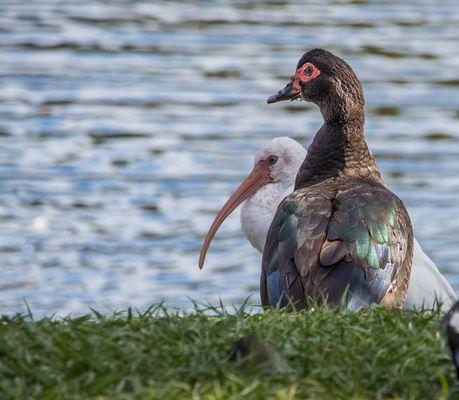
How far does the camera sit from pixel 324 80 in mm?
8438

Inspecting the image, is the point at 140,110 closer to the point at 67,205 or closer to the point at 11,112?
the point at 11,112

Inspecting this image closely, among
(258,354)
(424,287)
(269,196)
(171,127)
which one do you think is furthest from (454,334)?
(171,127)

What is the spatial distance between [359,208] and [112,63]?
36.5 feet

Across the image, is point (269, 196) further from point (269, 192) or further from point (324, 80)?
point (324, 80)

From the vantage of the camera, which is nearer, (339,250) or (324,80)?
(339,250)

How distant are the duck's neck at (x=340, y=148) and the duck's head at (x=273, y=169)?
4.31 ft

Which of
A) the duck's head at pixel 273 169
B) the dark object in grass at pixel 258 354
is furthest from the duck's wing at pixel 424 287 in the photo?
the dark object in grass at pixel 258 354

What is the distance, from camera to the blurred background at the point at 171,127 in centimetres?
1291

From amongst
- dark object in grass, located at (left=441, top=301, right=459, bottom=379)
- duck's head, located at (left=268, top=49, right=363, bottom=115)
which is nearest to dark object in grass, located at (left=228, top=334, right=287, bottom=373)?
dark object in grass, located at (left=441, top=301, right=459, bottom=379)

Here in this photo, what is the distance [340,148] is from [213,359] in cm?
331

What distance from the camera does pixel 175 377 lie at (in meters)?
4.88

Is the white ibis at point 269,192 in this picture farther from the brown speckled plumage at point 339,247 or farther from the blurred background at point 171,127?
the blurred background at point 171,127

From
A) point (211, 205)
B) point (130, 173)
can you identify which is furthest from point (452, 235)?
point (130, 173)

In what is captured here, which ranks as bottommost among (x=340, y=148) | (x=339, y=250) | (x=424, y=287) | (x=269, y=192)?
(x=424, y=287)
